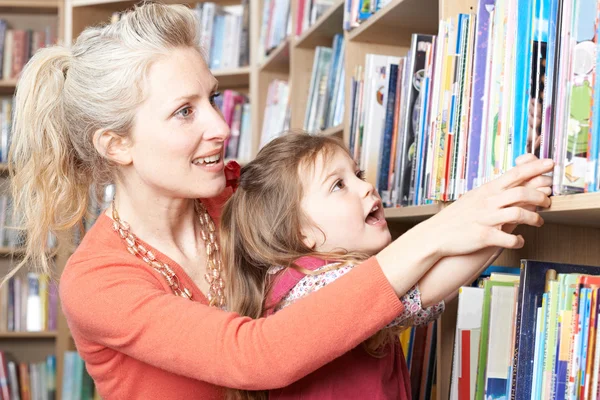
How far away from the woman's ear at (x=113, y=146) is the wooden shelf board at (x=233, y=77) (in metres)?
1.71

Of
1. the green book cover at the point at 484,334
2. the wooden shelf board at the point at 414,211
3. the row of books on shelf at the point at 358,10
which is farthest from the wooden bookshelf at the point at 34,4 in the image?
the green book cover at the point at 484,334

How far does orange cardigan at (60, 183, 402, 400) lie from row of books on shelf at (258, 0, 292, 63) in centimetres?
151

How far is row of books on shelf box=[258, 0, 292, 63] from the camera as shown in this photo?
8.57 ft

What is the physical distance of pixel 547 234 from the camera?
124 centimetres

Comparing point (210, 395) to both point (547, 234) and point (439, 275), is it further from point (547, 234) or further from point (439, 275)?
point (547, 234)

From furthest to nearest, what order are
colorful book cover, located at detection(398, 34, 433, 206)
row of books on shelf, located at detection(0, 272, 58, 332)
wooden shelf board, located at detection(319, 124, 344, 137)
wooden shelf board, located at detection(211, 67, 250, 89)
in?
1. row of books on shelf, located at detection(0, 272, 58, 332)
2. wooden shelf board, located at detection(211, 67, 250, 89)
3. wooden shelf board, located at detection(319, 124, 344, 137)
4. colorful book cover, located at detection(398, 34, 433, 206)

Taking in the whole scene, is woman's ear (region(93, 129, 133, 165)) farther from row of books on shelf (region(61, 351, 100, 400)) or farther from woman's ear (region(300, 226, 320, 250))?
row of books on shelf (region(61, 351, 100, 400))

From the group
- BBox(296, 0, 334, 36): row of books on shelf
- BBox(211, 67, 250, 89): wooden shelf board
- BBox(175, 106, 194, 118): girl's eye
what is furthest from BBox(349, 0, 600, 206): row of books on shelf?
BBox(211, 67, 250, 89): wooden shelf board

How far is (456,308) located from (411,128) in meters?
0.38

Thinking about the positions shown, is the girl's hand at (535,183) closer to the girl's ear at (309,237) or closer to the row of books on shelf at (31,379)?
the girl's ear at (309,237)

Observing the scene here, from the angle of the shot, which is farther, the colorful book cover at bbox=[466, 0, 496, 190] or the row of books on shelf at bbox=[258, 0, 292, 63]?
the row of books on shelf at bbox=[258, 0, 292, 63]

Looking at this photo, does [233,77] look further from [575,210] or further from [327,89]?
[575,210]

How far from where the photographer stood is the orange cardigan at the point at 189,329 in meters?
0.90

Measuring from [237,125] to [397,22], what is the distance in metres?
1.49
